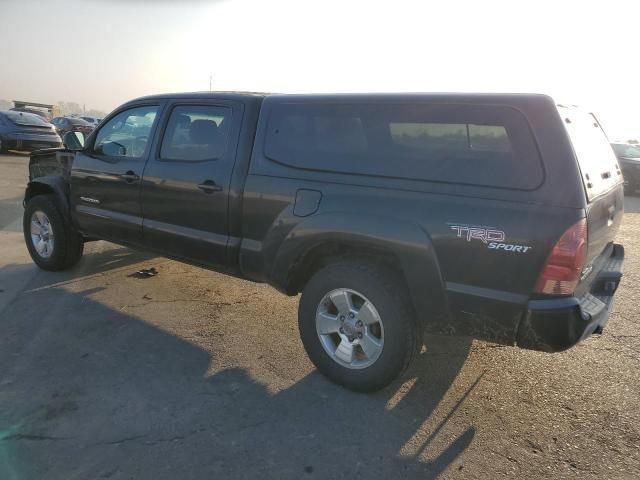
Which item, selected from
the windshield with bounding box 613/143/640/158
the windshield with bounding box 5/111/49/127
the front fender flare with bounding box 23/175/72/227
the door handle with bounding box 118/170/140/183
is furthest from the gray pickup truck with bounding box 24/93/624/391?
the windshield with bounding box 5/111/49/127

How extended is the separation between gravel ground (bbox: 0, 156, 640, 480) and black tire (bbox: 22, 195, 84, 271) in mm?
719

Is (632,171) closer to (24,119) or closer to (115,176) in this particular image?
(115,176)

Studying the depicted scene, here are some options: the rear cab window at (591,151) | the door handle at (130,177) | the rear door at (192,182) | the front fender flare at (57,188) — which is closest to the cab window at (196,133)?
the rear door at (192,182)

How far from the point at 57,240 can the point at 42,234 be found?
335 millimetres

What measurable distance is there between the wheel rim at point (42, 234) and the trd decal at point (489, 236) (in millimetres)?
4402

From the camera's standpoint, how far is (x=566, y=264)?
2.50 metres

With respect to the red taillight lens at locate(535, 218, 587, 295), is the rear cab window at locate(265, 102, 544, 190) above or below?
above

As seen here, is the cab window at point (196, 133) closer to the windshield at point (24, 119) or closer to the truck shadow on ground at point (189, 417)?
the truck shadow on ground at point (189, 417)

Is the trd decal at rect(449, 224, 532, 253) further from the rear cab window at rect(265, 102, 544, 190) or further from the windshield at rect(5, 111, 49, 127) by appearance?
the windshield at rect(5, 111, 49, 127)

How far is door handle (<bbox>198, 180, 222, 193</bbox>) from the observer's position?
3.76 metres

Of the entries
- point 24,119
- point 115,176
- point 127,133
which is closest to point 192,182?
point 115,176

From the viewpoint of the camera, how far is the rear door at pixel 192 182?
3791mm

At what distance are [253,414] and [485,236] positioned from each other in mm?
1632

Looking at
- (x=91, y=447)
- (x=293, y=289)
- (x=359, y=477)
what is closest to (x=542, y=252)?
(x=359, y=477)
